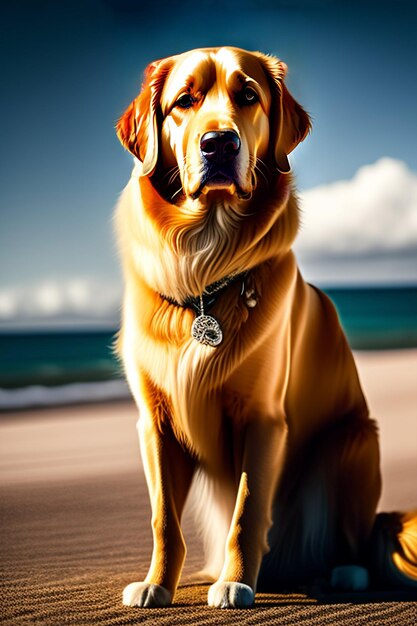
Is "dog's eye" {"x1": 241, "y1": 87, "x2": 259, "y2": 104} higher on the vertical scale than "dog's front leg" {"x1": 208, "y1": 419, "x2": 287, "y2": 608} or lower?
higher

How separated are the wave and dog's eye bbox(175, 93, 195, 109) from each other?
6.29 metres

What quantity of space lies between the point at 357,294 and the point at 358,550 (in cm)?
1531

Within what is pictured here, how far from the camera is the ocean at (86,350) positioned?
9594 mm

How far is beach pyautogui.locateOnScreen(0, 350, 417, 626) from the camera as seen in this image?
2023 millimetres

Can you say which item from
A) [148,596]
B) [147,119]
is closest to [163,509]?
[148,596]

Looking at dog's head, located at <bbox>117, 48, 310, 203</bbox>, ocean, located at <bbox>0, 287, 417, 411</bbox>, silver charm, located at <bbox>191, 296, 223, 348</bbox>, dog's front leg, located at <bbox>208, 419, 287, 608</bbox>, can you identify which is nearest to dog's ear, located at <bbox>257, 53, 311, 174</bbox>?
dog's head, located at <bbox>117, 48, 310, 203</bbox>

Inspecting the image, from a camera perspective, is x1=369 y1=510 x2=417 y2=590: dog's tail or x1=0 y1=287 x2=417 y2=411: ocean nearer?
x1=369 y1=510 x2=417 y2=590: dog's tail

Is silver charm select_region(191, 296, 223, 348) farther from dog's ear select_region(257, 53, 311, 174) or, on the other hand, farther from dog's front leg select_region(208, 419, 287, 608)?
dog's ear select_region(257, 53, 311, 174)

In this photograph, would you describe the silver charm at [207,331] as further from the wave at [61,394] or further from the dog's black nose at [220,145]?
the wave at [61,394]

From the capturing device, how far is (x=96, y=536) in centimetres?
309

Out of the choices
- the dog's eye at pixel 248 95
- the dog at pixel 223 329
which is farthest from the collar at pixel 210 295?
the dog's eye at pixel 248 95

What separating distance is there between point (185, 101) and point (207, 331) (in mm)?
583

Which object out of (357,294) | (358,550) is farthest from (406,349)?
(358,550)

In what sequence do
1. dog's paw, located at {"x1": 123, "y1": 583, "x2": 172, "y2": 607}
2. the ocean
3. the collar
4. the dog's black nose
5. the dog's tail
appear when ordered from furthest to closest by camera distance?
the ocean, the dog's tail, the collar, dog's paw, located at {"x1": 123, "y1": 583, "x2": 172, "y2": 607}, the dog's black nose
